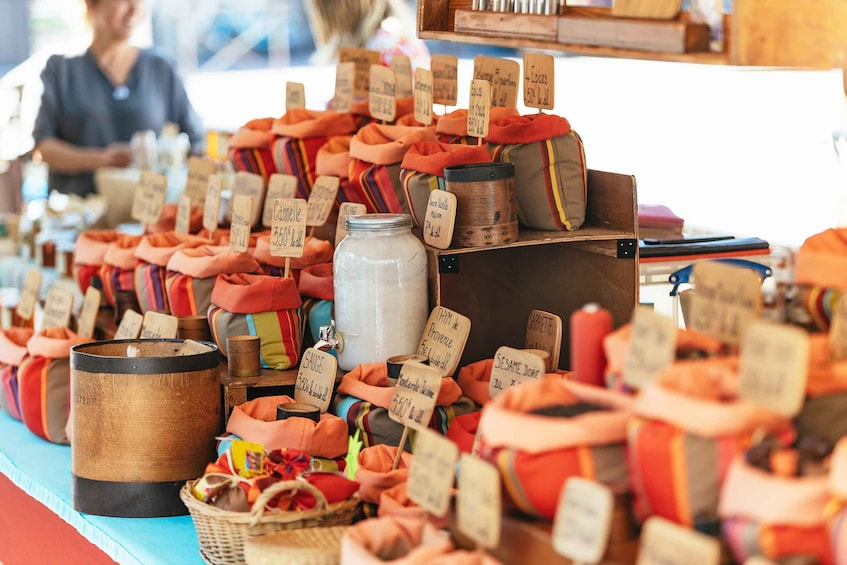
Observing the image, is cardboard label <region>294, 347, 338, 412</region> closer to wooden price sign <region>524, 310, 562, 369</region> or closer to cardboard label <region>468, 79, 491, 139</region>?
wooden price sign <region>524, 310, 562, 369</region>

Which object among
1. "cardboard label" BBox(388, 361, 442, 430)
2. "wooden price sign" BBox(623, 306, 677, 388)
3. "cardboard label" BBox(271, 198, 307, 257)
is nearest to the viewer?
"wooden price sign" BBox(623, 306, 677, 388)

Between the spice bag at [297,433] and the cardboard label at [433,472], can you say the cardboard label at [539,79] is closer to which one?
the spice bag at [297,433]

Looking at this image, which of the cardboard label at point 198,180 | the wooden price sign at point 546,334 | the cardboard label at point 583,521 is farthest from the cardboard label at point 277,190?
the cardboard label at point 583,521

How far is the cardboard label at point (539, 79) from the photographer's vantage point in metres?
2.33

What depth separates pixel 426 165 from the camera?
2.24 m

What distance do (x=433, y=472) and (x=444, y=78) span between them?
1490mm

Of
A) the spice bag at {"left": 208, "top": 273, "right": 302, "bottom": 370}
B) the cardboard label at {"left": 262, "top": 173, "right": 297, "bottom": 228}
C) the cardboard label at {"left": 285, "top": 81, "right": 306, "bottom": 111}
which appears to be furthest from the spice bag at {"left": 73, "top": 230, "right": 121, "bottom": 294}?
the spice bag at {"left": 208, "top": 273, "right": 302, "bottom": 370}

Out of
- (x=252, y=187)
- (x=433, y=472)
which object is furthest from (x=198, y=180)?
(x=433, y=472)

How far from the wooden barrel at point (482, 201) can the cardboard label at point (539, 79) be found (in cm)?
24

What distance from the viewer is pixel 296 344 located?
2316 mm

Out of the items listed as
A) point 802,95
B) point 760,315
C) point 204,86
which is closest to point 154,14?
point 204,86

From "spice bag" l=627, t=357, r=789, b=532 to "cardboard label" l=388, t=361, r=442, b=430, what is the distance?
627 mm

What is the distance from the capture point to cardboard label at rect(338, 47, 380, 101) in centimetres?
305

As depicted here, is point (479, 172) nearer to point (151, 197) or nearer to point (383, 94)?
point (383, 94)
